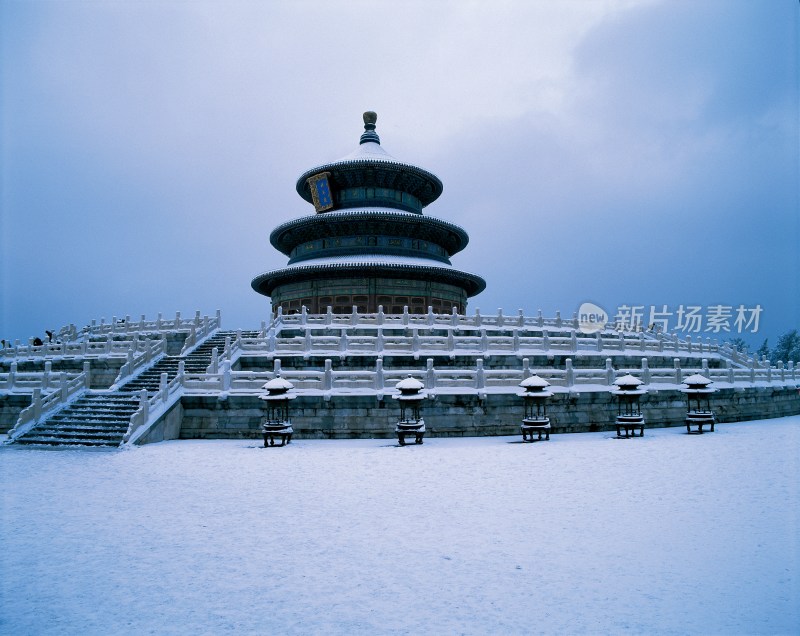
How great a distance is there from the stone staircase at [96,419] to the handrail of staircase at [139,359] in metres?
0.31

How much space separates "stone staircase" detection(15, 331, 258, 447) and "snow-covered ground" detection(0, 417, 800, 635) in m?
3.60

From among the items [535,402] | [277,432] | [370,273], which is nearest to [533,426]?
[535,402]

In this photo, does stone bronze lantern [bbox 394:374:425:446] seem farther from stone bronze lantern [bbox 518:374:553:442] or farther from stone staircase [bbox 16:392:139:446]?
stone staircase [bbox 16:392:139:446]

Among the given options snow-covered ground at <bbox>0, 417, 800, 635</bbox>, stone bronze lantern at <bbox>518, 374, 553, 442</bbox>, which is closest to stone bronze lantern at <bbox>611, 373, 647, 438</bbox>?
stone bronze lantern at <bbox>518, 374, 553, 442</bbox>

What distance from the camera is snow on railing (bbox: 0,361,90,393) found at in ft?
67.5

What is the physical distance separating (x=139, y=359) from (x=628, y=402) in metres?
20.5

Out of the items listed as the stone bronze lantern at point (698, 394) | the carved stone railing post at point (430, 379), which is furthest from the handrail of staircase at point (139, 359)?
the stone bronze lantern at point (698, 394)

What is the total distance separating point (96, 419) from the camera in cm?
1834

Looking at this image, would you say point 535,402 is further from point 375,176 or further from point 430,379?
point 375,176

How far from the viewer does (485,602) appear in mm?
5750

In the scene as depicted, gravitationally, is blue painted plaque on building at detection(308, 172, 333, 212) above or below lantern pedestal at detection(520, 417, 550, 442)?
above

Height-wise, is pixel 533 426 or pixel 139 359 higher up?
pixel 139 359

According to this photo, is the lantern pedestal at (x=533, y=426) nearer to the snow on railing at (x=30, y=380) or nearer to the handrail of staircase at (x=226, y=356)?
the handrail of staircase at (x=226, y=356)

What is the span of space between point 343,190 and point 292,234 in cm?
545
